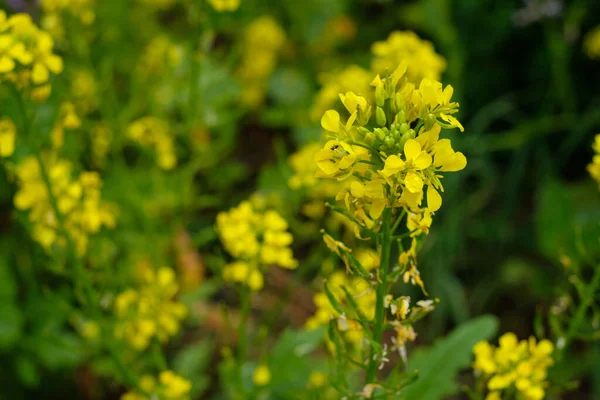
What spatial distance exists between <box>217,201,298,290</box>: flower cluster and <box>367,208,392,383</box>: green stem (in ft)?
1.60

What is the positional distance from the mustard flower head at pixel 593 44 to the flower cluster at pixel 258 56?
189 centimetres

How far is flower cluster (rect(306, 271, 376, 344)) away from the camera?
1.39 metres

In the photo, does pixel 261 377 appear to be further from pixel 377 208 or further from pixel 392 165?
pixel 392 165

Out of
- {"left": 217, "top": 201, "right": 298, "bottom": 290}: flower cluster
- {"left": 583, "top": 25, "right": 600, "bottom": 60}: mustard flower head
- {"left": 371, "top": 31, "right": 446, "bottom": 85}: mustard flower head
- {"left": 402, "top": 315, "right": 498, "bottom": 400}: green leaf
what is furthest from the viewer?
{"left": 583, "top": 25, "right": 600, "bottom": 60}: mustard flower head

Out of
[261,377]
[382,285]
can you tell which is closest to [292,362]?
[261,377]

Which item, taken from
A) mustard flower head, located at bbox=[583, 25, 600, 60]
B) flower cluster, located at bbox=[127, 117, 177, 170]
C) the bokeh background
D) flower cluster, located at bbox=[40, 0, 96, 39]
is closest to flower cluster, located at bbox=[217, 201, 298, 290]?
the bokeh background

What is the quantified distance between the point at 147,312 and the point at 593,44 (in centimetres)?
276

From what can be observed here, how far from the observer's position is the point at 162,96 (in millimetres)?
3357

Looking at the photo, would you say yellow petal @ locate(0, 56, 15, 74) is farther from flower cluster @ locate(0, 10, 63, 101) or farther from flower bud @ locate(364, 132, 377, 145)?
flower bud @ locate(364, 132, 377, 145)

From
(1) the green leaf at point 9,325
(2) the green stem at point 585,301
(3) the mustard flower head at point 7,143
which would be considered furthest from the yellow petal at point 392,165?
(1) the green leaf at point 9,325

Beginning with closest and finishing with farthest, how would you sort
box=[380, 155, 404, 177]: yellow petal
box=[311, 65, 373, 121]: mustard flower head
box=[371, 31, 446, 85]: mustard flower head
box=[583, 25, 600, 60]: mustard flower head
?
box=[380, 155, 404, 177]: yellow petal, box=[371, 31, 446, 85]: mustard flower head, box=[311, 65, 373, 121]: mustard flower head, box=[583, 25, 600, 60]: mustard flower head

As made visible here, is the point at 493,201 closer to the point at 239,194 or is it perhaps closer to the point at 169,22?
the point at 239,194

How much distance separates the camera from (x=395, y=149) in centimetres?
114

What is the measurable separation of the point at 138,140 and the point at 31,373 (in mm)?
1096
